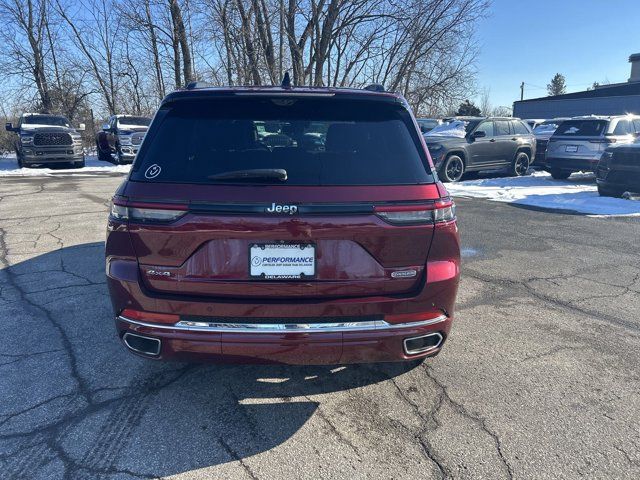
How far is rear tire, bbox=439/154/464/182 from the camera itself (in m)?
13.8

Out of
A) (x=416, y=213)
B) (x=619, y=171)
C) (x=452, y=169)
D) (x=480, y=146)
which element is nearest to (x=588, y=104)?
(x=480, y=146)

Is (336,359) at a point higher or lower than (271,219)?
lower

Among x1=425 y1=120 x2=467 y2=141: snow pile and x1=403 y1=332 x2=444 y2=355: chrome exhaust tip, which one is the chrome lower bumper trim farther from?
x1=425 y1=120 x2=467 y2=141: snow pile

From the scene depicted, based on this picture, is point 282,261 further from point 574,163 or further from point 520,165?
point 520,165

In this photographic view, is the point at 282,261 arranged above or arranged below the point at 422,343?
above

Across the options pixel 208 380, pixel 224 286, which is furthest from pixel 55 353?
pixel 224 286

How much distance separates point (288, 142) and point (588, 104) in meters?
43.4

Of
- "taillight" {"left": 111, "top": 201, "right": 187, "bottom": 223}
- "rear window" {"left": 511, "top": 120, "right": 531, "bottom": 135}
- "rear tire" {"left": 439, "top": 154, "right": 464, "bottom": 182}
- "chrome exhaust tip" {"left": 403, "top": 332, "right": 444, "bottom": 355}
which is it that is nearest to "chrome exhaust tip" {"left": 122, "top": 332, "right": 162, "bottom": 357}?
"taillight" {"left": 111, "top": 201, "right": 187, "bottom": 223}

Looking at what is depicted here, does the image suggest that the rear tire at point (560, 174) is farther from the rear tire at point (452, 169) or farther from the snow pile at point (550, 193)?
the rear tire at point (452, 169)

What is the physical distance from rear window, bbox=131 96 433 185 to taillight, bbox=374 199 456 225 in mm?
159

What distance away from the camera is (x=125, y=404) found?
2.79 metres

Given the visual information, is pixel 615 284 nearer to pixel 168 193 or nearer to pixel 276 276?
pixel 276 276

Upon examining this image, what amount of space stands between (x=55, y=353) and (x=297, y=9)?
19.5m

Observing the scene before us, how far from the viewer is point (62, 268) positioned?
18.0 feet
